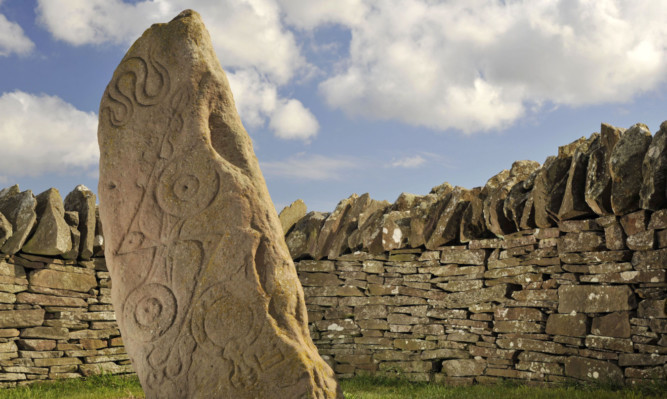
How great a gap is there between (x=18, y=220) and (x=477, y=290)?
5.58m

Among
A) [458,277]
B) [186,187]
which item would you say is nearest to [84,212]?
[186,187]

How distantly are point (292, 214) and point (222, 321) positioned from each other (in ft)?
17.3

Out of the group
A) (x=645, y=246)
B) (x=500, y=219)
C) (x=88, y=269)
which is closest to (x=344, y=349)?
(x=500, y=219)

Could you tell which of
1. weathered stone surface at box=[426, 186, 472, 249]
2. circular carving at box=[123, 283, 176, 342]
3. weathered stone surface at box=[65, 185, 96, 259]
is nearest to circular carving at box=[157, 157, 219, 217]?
circular carving at box=[123, 283, 176, 342]

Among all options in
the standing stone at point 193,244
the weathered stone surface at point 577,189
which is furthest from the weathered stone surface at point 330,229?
the standing stone at point 193,244

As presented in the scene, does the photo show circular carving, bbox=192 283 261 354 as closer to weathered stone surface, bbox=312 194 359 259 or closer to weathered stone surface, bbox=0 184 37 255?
weathered stone surface, bbox=0 184 37 255

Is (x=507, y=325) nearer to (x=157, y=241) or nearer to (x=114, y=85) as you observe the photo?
(x=157, y=241)

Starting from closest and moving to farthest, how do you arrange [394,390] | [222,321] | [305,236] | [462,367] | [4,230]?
[222,321]
[4,230]
[394,390]
[462,367]
[305,236]

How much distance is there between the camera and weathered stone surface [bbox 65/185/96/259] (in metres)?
7.42

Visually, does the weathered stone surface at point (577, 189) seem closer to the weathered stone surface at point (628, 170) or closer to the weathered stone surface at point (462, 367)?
the weathered stone surface at point (628, 170)

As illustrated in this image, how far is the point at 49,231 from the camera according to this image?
22.7ft

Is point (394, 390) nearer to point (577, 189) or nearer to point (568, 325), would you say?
point (568, 325)

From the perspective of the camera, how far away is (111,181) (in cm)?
425

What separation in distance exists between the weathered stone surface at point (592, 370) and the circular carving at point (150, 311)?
440 centimetres
